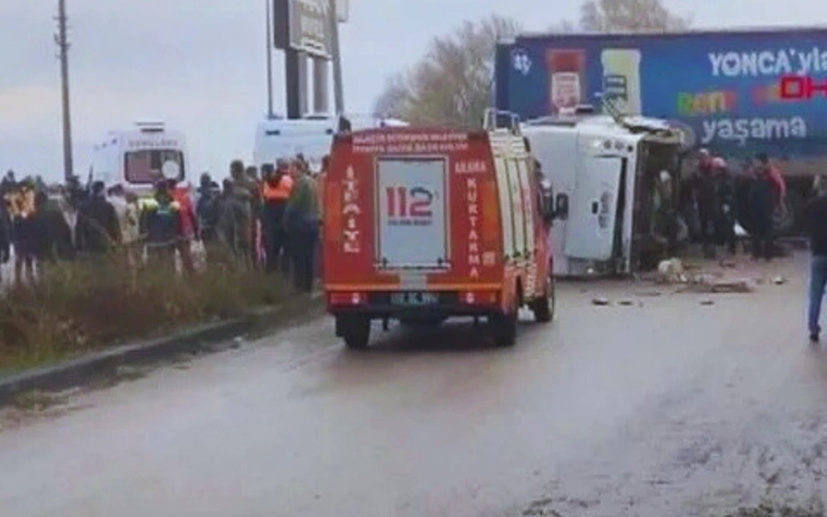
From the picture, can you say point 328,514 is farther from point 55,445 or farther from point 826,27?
point 826,27

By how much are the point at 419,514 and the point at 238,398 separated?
616 centimetres

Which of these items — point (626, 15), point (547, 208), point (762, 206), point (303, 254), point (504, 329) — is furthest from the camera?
point (626, 15)

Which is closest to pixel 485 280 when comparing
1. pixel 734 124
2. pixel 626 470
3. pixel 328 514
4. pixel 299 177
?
pixel 299 177

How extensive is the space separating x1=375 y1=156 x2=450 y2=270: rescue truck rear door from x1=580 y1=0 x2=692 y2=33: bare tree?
7957 cm

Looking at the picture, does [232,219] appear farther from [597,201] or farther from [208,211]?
[597,201]

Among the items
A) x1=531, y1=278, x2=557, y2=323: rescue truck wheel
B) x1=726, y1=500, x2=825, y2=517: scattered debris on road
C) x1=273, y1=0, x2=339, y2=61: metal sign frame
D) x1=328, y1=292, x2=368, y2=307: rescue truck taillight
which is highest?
x1=273, y1=0, x2=339, y2=61: metal sign frame

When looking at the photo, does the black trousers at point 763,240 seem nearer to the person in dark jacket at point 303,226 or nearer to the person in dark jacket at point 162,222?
the person in dark jacket at point 162,222

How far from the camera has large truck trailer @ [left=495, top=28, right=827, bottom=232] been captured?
3881 cm

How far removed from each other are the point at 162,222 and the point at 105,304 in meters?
6.58

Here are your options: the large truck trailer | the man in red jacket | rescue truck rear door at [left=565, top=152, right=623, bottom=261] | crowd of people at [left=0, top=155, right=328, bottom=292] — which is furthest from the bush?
the large truck trailer

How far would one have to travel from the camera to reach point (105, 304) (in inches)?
875

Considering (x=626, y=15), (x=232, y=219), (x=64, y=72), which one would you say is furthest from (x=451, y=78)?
(x=232, y=219)

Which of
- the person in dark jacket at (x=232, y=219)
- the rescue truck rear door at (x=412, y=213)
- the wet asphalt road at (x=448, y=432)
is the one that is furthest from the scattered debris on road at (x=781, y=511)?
the person in dark jacket at (x=232, y=219)

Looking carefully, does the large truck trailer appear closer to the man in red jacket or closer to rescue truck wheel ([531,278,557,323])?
the man in red jacket
